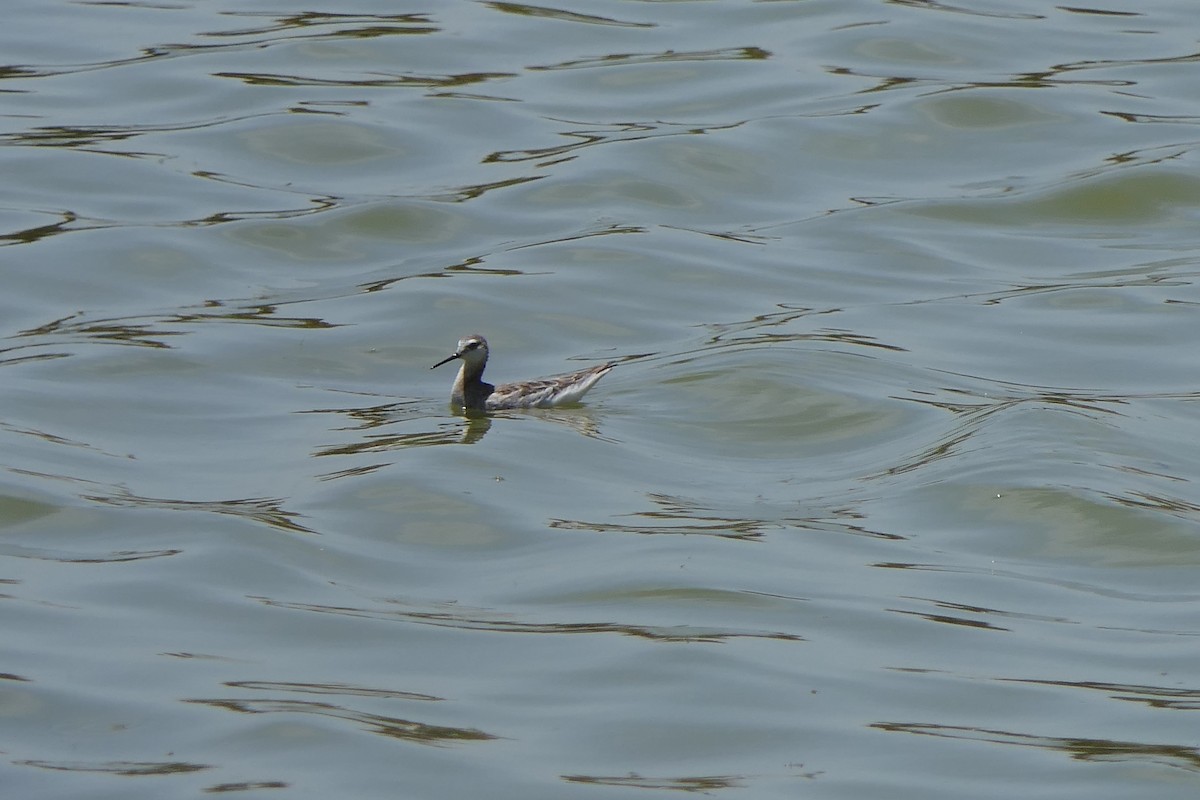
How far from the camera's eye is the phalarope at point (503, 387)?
42.6ft

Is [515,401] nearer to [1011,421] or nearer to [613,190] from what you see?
[1011,421]

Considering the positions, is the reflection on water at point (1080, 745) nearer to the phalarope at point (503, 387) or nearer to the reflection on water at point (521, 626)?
the reflection on water at point (521, 626)

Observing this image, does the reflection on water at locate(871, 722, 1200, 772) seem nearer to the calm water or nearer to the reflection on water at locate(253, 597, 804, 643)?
the calm water

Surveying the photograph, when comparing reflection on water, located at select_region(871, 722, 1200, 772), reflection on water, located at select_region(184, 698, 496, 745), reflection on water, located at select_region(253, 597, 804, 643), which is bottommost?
reflection on water, located at select_region(871, 722, 1200, 772)

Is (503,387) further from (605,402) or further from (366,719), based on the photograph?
(366,719)

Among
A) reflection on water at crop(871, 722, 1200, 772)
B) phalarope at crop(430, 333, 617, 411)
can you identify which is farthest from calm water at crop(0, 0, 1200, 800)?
phalarope at crop(430, 333, 617, 411)

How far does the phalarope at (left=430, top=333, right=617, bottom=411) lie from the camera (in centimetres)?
1299

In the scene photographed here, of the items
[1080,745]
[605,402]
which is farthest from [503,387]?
[1080,745]

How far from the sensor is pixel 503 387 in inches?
530

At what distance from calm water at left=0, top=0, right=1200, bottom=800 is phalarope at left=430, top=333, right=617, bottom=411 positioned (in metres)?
0.23

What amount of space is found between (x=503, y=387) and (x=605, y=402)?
72 cm

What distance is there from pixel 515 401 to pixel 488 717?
16.8ft

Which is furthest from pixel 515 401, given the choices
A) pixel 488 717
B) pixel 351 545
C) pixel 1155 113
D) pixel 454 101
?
pixel 1155 113

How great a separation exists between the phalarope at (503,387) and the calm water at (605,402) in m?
0.23
